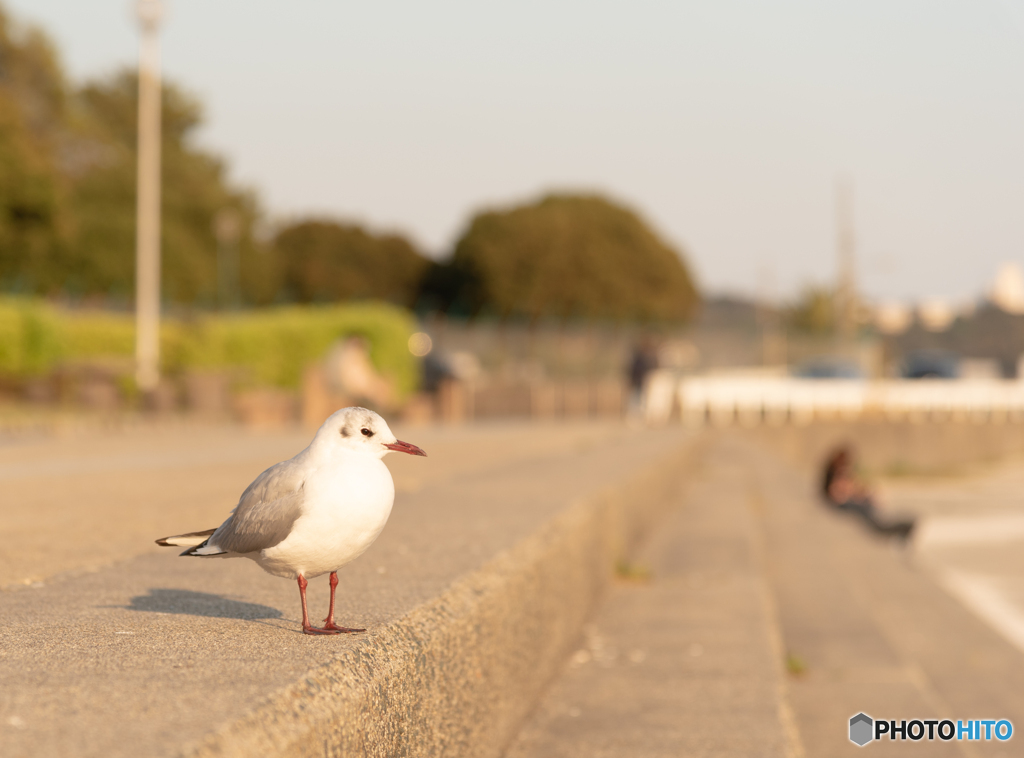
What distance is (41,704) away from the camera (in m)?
Answer: 2.00

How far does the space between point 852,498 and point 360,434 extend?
13.7 metres

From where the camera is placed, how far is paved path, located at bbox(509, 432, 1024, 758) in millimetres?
3750

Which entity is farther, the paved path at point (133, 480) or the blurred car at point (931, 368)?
the blurred car at point (931, 368)

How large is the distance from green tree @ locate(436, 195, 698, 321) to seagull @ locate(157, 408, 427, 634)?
67.9 metres

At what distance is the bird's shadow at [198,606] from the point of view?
2.98 m

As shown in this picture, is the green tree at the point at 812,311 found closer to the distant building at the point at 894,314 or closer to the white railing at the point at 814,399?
the distant building at the point at 894,314

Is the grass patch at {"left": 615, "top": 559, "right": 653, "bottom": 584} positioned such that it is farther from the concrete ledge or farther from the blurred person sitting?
the blurred person sitting

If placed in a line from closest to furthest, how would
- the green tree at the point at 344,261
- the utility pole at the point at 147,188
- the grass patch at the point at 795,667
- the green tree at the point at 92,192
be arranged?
1. the grass patch at the point at 795,667
2. the utility pole at the point at 147,188
3. the green tree at the point at 92,192
4. the green tree at the point at 344,261

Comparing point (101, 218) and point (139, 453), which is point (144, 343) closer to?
point (139, 453)

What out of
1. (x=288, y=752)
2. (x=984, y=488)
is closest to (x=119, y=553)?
(x=288, y=752)

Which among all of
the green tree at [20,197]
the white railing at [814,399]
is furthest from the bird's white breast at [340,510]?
the green tree at [20,197]

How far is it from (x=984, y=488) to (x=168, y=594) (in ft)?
111

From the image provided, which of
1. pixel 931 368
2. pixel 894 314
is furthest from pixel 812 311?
pixel 931 368

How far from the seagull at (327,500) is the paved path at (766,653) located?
1.31 m
